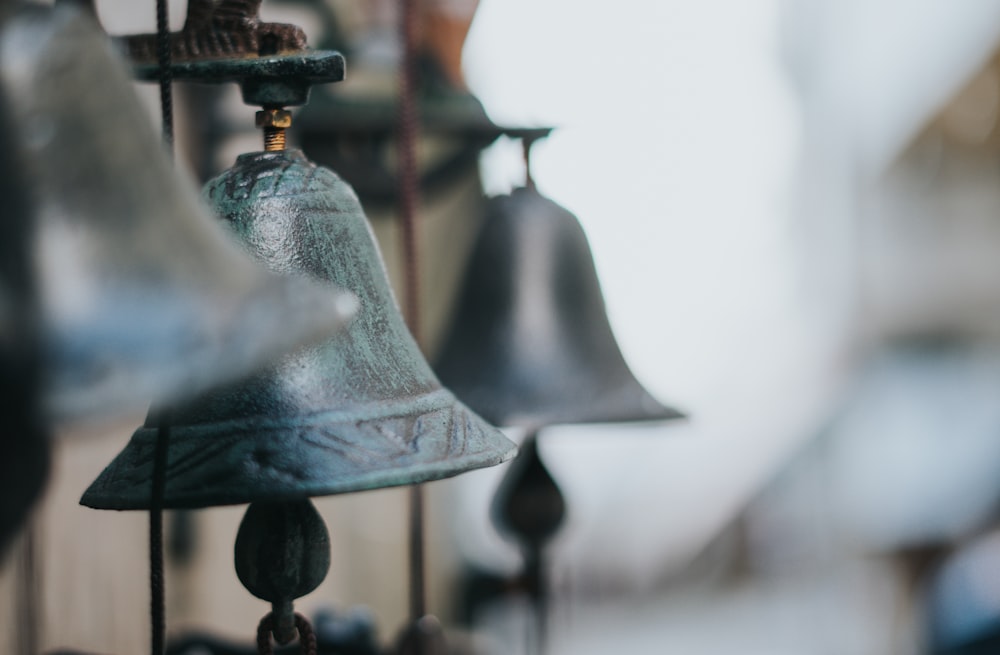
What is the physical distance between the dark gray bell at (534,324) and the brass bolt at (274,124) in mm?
403

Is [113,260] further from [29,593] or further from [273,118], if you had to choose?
[29,593]

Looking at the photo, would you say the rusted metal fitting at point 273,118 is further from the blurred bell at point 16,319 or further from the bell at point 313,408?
the blurred bell at point 16,319

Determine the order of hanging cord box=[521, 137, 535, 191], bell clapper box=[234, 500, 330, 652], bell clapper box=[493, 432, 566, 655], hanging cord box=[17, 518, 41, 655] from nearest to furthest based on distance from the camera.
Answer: bell clapper box=[234, 500, 330, 652] < hanging cord box=[17, 518, 41, 655] < hanging cord box=[521, 137, 535, 191] < bell clapper box=[493, 432, 566, 655]

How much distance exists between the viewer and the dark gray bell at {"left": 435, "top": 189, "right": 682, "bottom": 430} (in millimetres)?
1065

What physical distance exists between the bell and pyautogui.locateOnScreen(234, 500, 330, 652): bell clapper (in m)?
0.07

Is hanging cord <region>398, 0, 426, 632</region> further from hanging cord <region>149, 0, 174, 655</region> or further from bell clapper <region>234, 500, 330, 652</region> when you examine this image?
hanging cord <region>149, 0, 174, 655</region>

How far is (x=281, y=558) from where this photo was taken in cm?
68

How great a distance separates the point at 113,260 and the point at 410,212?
77 centimetres

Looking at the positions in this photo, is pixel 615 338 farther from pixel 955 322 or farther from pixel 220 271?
pixel 955 322

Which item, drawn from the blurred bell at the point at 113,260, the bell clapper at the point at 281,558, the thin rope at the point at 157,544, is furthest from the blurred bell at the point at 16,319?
the bell clapper at the point at 281,558

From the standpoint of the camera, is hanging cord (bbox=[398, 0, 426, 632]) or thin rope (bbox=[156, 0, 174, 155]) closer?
thin rope (bbox=[156, 0, 174, 155])

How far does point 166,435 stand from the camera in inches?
21.5

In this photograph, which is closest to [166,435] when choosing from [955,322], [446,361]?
[446,361]

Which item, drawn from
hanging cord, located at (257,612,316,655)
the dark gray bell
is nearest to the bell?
hanging cord, located at (257,612,316,655)
